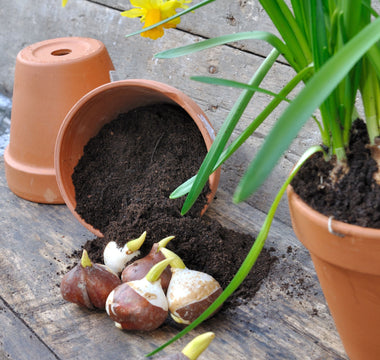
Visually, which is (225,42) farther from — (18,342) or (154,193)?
(18,342)

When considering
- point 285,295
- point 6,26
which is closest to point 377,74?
point 285,295

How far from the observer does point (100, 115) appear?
1.32 meters

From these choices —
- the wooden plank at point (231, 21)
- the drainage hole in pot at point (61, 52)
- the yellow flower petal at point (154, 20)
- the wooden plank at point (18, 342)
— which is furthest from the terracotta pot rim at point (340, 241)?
the drainage hole in pot at point (61, 52)

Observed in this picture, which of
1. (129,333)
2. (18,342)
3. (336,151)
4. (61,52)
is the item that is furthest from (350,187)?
(61,52)

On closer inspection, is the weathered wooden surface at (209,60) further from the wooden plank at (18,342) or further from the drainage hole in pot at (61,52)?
the wooden plank at (18,342)

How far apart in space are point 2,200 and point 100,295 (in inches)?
22.1

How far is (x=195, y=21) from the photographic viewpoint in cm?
140

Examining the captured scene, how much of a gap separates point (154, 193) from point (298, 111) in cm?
68

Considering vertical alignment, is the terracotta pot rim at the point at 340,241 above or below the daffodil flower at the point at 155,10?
below

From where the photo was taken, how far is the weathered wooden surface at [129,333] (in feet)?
2.95

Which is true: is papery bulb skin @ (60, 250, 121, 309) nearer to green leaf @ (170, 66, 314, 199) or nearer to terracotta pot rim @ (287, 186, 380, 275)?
green leaf @ (170, 66, 314, 199)

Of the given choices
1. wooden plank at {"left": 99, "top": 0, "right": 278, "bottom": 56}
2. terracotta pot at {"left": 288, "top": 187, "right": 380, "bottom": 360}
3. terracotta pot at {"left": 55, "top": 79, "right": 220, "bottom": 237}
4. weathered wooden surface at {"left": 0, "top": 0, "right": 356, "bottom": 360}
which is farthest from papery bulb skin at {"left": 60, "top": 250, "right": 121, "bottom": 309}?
wooden plank at {"left": 99, "top": 0, "right": 278, "bottom": 56}

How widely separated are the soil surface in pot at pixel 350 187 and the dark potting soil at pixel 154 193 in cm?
34

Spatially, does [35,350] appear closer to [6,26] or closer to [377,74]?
[377,74]
